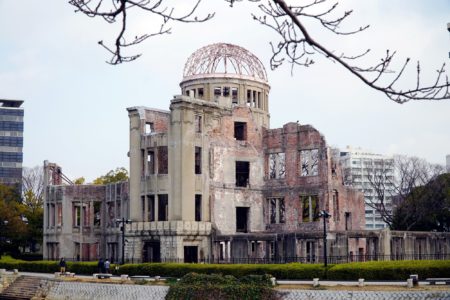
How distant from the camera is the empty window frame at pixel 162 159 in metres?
50.6

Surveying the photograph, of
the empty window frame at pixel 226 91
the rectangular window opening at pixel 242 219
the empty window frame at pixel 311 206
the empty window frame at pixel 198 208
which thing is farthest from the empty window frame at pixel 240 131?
the empty window frame at pixel 198 208

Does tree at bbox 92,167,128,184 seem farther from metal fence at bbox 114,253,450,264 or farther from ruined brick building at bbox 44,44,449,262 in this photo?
metal fence at bbox 114,253,450,264

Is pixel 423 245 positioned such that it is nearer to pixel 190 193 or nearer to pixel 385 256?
pixel 385 256

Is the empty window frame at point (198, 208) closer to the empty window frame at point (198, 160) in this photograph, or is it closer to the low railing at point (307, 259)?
the empty window frame at point (198, 160)

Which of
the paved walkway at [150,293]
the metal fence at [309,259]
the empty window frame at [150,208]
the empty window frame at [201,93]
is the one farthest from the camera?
the empty window frame at [201,93]

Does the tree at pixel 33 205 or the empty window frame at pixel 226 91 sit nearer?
the empty window frame at pixel 226 91

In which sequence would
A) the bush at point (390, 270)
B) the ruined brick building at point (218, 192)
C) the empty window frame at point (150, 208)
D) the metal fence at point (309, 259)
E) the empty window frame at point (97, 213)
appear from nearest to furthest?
1. the bush at point (390, 270)
2. the metal fence at point (309, 259)
3. the ruined brick building at point (218, 192)
4. the empty window frame at point (150, 208)
5. the empty window frame at point (97, 213)

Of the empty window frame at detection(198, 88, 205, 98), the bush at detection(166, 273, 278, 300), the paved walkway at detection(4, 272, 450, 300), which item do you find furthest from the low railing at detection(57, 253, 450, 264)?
the empty window frame at detection(198, 88, 205, 98)

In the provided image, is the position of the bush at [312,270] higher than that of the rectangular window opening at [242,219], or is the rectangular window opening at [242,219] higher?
the rectangular window opening at [242,219]

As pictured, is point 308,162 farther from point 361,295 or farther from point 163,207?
point 361,295

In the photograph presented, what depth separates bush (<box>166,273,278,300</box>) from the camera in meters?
32.1

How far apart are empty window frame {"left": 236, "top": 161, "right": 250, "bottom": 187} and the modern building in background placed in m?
52.3

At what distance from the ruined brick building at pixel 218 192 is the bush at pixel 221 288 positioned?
12.1 m

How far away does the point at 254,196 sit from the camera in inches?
2073
